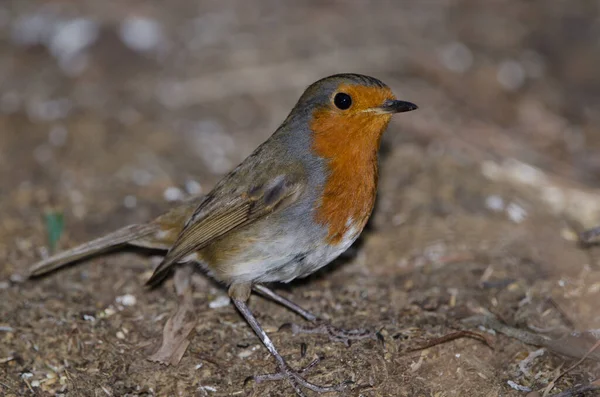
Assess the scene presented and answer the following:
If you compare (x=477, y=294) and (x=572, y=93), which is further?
(x=572, y=93)

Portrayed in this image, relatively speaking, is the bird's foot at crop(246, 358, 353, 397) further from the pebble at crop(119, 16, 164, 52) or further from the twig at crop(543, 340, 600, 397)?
the pebble at crop(119, 16, 164, 52)

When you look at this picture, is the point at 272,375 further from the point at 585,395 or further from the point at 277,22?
the point at 277,22

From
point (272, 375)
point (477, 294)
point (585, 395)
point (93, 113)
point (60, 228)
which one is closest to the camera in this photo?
point (585, 395)

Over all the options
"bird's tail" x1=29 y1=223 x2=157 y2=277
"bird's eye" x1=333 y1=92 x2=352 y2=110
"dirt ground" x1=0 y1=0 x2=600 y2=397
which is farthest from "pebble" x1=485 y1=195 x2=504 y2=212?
"bird's tail" x1=29 y1=223 x2=157 y2=277

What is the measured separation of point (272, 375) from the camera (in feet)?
13.2

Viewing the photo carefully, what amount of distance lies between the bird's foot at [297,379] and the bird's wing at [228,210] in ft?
2.71

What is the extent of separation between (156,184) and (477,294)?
264 centimetres

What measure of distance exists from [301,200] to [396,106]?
2.33 ft

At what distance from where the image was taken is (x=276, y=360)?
4113 mm

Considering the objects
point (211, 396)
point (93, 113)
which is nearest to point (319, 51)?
point (93, 113)

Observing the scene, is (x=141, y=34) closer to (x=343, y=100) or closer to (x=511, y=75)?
(x=511, y=75)

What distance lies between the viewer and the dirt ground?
418 cm

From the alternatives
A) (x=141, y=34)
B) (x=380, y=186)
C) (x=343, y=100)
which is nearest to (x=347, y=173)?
(x=343, y=100)

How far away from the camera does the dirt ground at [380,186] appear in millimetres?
4176
